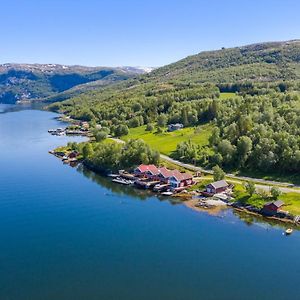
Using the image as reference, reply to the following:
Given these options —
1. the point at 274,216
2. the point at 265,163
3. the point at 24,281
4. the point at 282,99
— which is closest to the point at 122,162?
the point at 265,163

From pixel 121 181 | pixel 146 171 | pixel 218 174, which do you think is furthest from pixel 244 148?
pixel 121 181

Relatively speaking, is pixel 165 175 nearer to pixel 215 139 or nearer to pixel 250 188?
pixel 250 188

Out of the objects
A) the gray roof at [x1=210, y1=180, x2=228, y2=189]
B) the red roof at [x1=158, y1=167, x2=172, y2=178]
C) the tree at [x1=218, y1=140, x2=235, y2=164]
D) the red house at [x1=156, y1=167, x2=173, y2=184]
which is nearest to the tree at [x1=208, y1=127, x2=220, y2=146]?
the tree at [x1=218, y1=140, x2=235, y2=164]

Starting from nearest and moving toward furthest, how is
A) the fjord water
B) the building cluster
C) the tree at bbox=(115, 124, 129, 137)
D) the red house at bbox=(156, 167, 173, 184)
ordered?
the fjord water, the building cluster, the red house at bbox=(156, 167, 173, 184), the tree at bbox=(115, 124, 129, 137)

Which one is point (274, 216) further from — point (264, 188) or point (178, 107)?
point (178, 107)

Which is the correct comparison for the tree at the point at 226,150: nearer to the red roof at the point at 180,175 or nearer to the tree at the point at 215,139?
the tree at the point at 215,139

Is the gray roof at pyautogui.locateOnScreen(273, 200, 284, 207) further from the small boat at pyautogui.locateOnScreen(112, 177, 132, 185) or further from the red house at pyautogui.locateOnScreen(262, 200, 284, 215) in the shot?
the small boat at pyautogui.locateOnScreen(112, 177, 132, 185)
